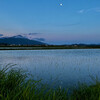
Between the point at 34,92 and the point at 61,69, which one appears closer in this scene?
the point at 34,92

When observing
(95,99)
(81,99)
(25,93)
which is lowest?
(81,99)

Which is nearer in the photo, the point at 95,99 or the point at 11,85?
the point at 95,99

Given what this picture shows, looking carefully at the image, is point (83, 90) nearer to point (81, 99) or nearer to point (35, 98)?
point (81, 99)

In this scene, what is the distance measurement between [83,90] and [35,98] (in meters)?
3.45

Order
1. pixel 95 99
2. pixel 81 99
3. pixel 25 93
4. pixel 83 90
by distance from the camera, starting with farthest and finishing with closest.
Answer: pixel 83 90
pixel 81 99
pixel 95 99
pixel 25 93

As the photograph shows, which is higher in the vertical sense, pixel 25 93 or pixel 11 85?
pixel 25 93

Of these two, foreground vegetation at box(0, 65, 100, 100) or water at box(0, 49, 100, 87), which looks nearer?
foreground vegetation at box(0, 65, 100, 100)

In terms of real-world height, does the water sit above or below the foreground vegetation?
below

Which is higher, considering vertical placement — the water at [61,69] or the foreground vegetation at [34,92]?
the foreground vegetation at [34,92]

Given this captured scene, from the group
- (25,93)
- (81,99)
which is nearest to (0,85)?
(25,93)

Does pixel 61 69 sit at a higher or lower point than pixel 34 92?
lower

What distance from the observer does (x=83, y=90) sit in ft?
23.5

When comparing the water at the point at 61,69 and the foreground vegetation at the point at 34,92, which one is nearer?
the foreground vegetation at the point at 34,92

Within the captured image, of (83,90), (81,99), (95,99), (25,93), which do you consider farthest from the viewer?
(83,90)
